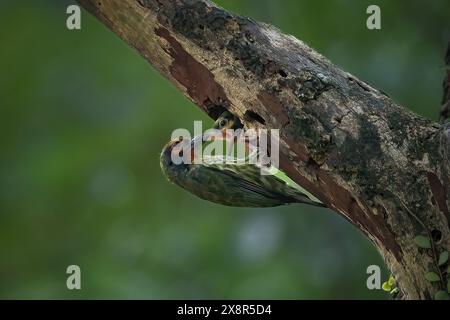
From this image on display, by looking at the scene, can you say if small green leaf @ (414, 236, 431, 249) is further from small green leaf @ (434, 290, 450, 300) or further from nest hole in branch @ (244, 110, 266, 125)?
nest hole in branch @ (244, 110, 266, 125)

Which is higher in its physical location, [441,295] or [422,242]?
[422,242]

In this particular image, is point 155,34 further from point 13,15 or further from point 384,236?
point 13,15

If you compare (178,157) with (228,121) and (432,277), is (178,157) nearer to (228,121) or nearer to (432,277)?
(228,121)

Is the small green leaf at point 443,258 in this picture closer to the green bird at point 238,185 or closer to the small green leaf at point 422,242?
the small green leaf at point 422,242

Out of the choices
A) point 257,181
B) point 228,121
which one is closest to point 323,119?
point 228,121
